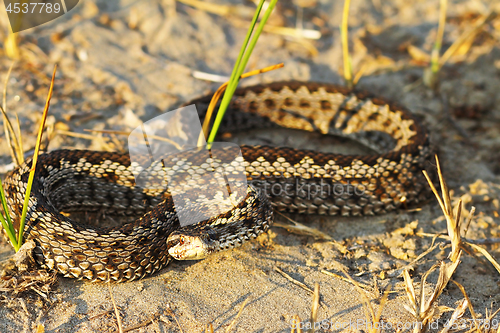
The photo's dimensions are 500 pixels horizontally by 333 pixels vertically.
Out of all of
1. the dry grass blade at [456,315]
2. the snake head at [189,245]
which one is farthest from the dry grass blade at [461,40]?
the snake head at [189,245]

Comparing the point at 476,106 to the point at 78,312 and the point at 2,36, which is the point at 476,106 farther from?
the point at 2,36

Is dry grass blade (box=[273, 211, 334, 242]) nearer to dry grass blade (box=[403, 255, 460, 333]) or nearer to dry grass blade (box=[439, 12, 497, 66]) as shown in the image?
dry grass blade (box=[403, 255, 460, 333])

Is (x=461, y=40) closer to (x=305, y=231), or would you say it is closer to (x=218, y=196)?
(x=305, y=231)

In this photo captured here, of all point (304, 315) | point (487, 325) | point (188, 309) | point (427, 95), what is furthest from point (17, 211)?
point (427, 95)

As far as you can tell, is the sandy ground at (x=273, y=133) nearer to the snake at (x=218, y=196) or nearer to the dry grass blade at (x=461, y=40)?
the snake at (x=218, y=196)

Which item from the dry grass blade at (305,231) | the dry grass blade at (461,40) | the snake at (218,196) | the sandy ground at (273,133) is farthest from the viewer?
the dry grass blade at (461,40)

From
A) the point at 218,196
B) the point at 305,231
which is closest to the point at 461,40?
the point at 305,231
